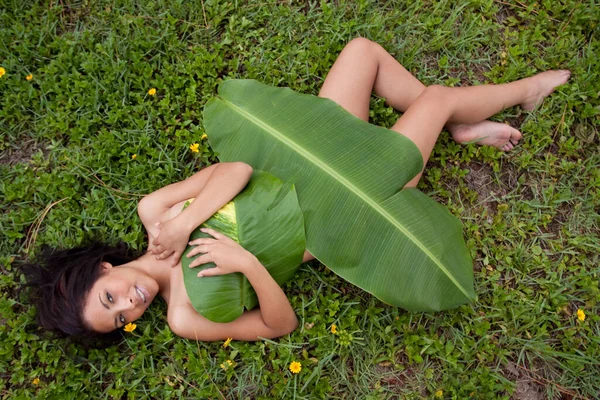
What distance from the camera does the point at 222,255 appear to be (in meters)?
2.15

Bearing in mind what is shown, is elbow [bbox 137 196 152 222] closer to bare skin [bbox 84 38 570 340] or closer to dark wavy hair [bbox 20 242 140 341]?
bare skin [bbox 84 38 570 340]

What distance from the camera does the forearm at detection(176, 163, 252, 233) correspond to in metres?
2.21

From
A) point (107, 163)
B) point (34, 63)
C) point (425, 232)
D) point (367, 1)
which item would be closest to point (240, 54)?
point (367, 1)

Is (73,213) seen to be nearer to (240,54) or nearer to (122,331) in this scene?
(122,331)

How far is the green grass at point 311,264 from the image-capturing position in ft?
8.01

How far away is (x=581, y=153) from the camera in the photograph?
2662 mm

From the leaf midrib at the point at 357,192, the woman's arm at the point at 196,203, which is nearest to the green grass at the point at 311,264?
the woman's arm at the point at 196,203

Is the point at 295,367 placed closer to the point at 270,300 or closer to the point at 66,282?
the point at 270,300

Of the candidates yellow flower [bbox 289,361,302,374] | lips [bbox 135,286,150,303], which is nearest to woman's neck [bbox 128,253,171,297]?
lips [bbox 135,286,150,303]

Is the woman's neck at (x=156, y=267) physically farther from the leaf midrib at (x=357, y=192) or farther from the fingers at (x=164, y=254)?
the leaf midrib at (x=357, y=192)

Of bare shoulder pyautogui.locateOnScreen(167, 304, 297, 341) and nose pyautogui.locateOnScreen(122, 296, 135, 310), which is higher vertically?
nose pyautogui.locateOnScreen(122, 296, 135, 310)

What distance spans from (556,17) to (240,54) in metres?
1.83

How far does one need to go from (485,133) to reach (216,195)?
1.46 m

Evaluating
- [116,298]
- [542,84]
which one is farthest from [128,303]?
[542,84]
